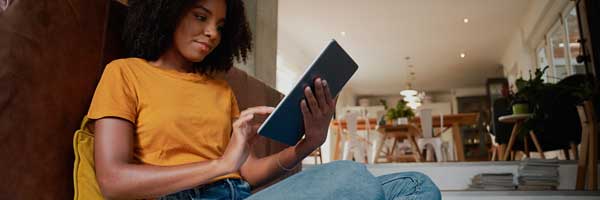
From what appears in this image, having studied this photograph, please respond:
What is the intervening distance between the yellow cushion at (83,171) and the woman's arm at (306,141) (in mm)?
332

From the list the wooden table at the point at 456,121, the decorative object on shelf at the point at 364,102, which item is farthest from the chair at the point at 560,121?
the decorative object on shelf at the point at 364,102

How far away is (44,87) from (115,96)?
105mm

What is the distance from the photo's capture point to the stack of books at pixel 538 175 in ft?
8.89

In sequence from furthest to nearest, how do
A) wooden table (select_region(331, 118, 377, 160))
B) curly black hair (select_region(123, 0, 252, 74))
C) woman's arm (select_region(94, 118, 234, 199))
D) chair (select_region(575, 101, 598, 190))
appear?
1. wooden table (select_region(331, 118, 377, 160))
2. chair (select_region(575, 101, 598, 190))
3. curly black hair (select_region(123, 0, 252, 74))
4. woman's arm (select_region(94, 118, 234, 199))

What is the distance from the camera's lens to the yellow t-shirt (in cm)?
76

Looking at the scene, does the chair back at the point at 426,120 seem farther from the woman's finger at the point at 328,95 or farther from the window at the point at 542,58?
the woman's finger at the point at 328,95

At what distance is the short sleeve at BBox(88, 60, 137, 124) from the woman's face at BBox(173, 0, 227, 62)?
0.45 feet

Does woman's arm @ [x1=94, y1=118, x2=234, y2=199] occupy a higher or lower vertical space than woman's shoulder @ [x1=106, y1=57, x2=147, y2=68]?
lower

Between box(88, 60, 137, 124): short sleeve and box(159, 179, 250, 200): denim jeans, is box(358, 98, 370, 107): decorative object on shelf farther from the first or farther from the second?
box(88, 60, 137, 124): short sleeve

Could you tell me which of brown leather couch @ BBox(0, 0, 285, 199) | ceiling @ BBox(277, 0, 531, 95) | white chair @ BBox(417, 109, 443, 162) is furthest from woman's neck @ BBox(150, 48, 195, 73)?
white chair @ BBox(417, 109, 443, 162)

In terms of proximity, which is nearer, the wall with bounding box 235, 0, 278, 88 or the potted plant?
the wall with bounding box 235, 0, 278, 88

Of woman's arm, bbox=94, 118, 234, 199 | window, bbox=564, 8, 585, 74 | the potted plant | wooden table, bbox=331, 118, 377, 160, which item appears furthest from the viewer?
wooden table, bbox=331, 118, 377, 160

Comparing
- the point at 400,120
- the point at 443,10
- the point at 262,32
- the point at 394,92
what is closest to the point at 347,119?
the point at 400,120

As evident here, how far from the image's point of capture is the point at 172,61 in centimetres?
95
